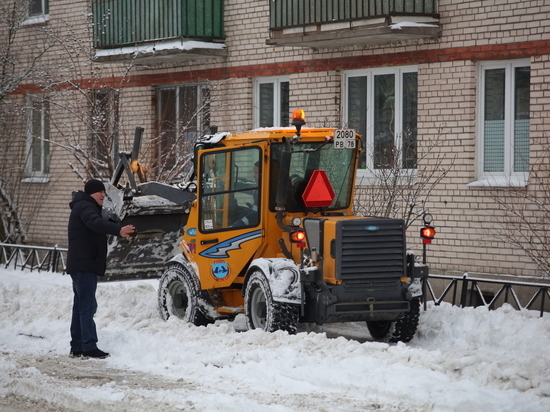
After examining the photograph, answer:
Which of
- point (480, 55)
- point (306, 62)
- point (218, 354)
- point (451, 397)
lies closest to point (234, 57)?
point (306, 62)

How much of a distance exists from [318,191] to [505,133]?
16.3 feet

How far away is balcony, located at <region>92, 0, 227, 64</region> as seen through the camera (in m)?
16.8

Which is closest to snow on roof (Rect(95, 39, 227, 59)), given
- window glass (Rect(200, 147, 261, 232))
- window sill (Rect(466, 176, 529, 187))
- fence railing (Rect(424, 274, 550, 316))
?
window sill (Rect(466, 176, 529, 187))

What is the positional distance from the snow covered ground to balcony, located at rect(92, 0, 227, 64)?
7.13 m

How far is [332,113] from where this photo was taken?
619 inches

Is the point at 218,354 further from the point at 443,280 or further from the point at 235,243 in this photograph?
the point at 443,280

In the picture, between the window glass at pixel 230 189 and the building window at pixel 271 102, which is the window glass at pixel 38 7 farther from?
the window glass at pixel 230 189

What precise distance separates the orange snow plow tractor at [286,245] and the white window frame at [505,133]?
4.15 m

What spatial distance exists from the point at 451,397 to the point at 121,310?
18.0 ft

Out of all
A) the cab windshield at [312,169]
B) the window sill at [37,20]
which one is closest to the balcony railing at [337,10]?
the cab windshield at [312,169]

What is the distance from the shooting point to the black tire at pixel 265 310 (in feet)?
30.4

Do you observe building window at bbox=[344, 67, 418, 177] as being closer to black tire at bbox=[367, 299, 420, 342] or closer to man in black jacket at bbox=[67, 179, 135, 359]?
black tire at bbox=[367, 299, 420, 342]

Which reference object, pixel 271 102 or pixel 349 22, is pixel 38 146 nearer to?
pixel 271 102

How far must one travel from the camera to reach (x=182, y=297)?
1095 centimetres
